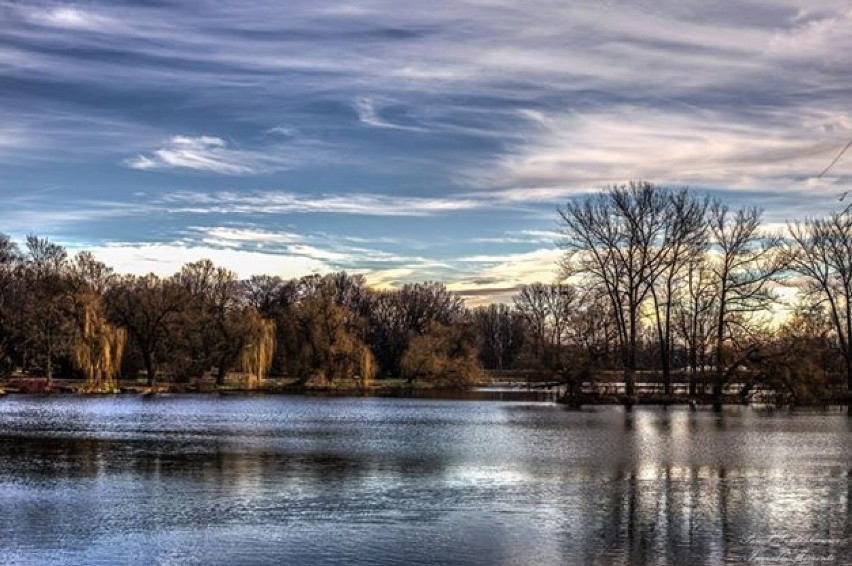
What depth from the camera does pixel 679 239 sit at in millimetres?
61031

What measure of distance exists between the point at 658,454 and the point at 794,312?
1462 inches

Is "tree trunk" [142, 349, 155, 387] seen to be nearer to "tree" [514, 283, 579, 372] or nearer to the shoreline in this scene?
the shoreline

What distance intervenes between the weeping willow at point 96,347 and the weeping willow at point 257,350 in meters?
12.4

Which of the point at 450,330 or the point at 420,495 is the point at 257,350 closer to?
the point at 450,330

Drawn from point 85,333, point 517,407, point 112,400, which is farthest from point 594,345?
point 85,333

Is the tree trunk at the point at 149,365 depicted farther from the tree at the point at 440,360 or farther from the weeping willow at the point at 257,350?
the tree at the point at 440,360

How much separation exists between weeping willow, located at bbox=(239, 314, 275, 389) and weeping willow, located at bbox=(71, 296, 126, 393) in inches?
490

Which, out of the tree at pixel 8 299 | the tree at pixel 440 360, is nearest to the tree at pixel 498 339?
the tree at pixel 440 360

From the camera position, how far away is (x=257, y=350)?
3123 inches

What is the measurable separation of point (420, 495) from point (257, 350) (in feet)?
205

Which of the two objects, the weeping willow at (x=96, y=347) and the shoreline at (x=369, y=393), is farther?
the weeping willow at (x=96, y=347)

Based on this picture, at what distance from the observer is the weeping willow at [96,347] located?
6712 cm

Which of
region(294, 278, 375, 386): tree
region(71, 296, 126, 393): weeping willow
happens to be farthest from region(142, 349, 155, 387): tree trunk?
region(294, 278, 375, 386): tree


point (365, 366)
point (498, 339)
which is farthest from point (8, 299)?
point (498, 339)
